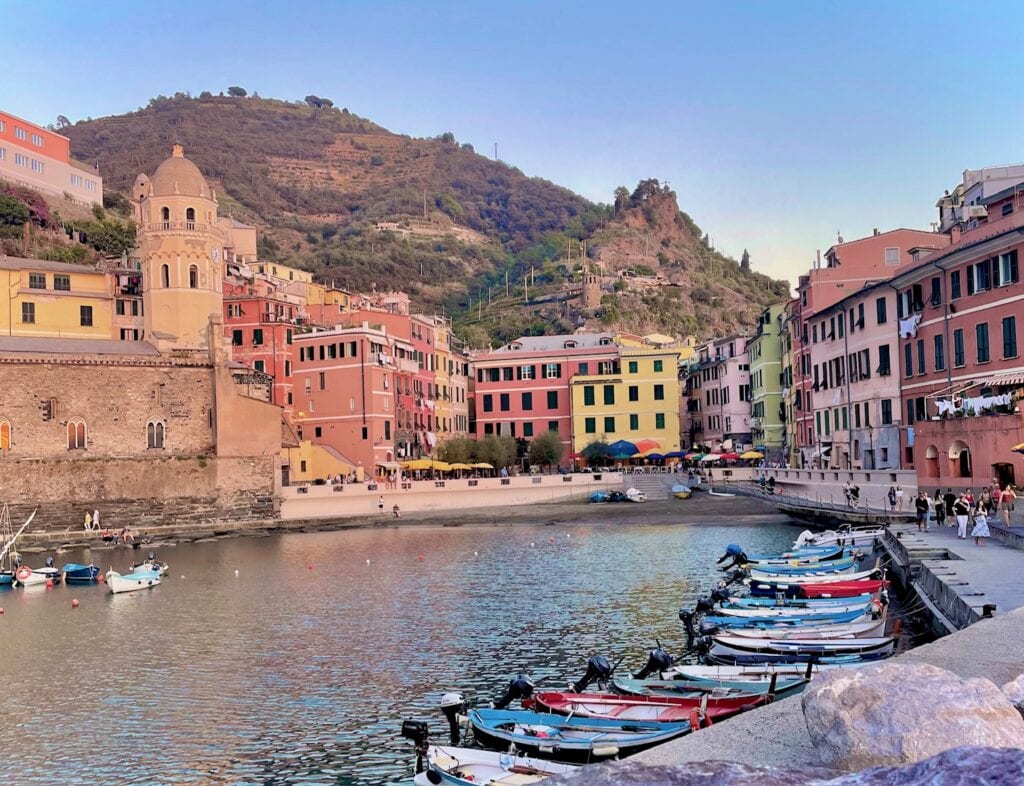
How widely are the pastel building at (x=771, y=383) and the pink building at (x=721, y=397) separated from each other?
4.46m

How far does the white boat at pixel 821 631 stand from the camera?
81.6ft

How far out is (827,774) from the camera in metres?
6.93

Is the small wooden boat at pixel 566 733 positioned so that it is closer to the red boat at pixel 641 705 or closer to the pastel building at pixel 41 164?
the red boat at pixel 641 705

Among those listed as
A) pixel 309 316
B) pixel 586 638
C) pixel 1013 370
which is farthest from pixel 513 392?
pixel 586 638

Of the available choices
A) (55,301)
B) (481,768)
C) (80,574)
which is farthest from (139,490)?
(481,768)

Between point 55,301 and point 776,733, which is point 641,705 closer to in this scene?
point 776,733

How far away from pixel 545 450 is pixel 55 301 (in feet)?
137

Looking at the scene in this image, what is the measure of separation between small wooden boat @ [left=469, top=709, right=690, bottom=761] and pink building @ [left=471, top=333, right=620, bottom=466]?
77.9 meters

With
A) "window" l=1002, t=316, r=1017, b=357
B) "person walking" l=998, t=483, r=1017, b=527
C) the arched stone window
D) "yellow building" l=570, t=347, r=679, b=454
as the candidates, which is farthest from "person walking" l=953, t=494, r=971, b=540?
the arched stone window

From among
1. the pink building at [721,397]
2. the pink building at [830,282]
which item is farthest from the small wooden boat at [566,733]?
the pink building at [721,397]

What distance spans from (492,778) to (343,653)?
14.0 metres

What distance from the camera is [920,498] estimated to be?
142ft

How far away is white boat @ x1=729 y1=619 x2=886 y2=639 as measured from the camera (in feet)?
81.6

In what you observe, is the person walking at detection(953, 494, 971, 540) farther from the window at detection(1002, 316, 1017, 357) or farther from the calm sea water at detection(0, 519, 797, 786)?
the calm sea water at detection(0, 519, 797, 786)
